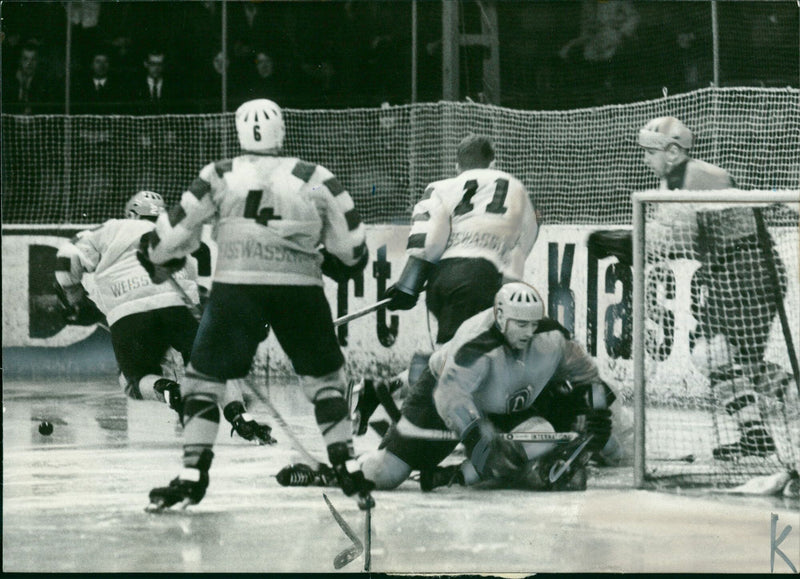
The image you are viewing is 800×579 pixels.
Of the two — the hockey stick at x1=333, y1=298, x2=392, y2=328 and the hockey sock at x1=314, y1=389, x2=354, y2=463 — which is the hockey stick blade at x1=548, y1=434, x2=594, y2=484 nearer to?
the hockey sock at x1=314, y1=389, x2=354, y2=463

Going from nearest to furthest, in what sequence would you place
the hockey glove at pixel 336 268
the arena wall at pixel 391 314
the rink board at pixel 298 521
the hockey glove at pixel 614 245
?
the rink board at pixel 298 521, the hockey glove at pixel 336 268, the arena wall at pixel 391 314, the hockey glove at pixel 614 245

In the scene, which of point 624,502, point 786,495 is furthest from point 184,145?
point 786,495

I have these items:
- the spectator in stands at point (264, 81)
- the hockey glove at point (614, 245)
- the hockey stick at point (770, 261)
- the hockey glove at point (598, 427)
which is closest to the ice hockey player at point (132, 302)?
the spectator in stands at point (264, 81)

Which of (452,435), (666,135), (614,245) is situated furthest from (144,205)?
(666,135)

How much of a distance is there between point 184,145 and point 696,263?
7.24 ft

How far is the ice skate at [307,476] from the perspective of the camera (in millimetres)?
4965

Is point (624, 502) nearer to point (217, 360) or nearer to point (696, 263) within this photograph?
point (696, 263)

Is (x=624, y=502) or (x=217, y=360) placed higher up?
(x=217, y=360)

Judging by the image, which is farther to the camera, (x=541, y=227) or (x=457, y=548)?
(x=541, y=227)

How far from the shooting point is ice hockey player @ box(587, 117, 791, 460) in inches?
210

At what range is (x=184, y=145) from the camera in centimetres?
518

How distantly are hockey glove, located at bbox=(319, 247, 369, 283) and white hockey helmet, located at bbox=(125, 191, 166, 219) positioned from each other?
2.36 ft

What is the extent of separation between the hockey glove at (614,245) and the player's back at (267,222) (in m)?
1.29

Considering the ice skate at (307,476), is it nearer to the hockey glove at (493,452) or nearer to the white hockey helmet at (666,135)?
the hockey glove at (493,452)
